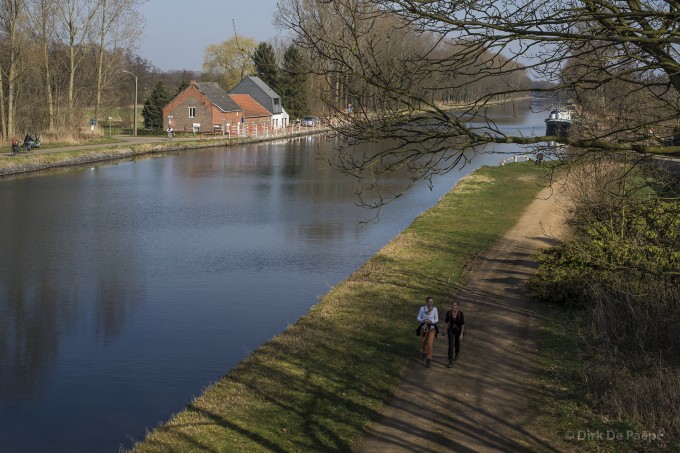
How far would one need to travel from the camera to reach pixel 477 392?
13203 millimetres

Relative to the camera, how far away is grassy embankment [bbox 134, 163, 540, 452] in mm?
11859

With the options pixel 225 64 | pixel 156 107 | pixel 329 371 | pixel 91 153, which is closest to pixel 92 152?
pixel 91 153

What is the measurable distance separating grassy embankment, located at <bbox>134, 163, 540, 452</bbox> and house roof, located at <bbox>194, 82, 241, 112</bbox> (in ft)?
175

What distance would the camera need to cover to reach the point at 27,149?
51.0 m

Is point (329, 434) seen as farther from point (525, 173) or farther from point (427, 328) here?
point (525, 173)

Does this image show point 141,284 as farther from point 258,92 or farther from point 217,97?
point 258,92

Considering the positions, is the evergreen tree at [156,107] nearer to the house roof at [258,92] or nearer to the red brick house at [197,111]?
the red brick house at [197,111]

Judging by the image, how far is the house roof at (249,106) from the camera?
83.1 metres

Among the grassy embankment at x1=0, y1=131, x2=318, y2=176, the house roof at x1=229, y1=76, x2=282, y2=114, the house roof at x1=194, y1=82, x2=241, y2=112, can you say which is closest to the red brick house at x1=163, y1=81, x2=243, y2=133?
the house roof at x1=194, y1=82, x2=241, y2=112

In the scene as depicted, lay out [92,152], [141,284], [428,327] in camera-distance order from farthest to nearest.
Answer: [92,152]
[141,284]
[428,327]

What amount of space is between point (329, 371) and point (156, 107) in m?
68.2

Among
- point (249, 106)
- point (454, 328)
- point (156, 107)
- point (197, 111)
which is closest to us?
point (454, 328)

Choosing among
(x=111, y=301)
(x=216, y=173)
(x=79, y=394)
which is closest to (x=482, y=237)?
(x=111, y=301)

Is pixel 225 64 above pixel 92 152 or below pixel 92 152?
above
